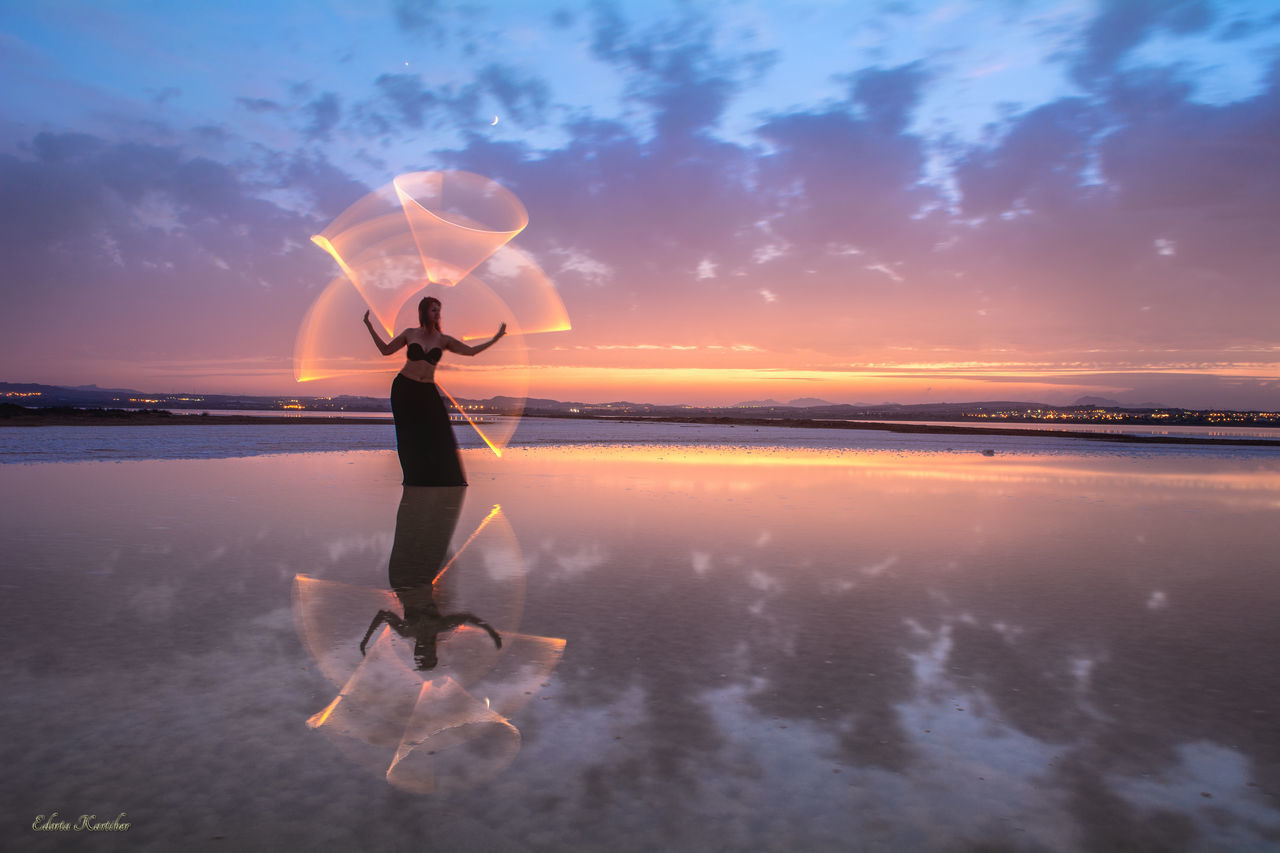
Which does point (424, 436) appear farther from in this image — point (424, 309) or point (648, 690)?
point (648, 690)

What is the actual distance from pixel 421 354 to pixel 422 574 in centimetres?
882

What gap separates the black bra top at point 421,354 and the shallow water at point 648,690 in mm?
5834

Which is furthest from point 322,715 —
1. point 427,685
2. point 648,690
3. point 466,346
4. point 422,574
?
point 466,346

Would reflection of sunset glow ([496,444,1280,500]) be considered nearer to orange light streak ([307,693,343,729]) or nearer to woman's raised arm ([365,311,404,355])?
woman's raised arm ([365,311,404,355])

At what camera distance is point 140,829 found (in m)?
3.05

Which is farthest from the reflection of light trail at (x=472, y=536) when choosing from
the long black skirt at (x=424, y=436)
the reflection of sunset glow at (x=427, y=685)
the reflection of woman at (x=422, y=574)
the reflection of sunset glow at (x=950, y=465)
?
the reflection of sunset glow at (x=950, y=465)

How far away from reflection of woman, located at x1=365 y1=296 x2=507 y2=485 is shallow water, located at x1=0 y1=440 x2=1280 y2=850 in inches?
218

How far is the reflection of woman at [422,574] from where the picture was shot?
18.9ft

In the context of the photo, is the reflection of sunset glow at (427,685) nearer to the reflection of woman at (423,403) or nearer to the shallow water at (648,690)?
the shallow water at (648,690)

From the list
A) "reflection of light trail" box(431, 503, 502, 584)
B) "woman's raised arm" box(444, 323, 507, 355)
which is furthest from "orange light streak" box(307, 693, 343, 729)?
"woman's raised arm" box(444, 323, 507, 355)

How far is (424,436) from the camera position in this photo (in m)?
16.5

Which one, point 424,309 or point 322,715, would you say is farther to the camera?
point 424,309

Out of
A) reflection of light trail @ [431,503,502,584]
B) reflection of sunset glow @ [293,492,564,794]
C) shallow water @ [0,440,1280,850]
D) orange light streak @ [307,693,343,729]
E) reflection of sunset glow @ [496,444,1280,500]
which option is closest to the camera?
shallow water @ [0,440,1280,850]

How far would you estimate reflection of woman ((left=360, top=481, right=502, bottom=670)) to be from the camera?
5.77 meters
